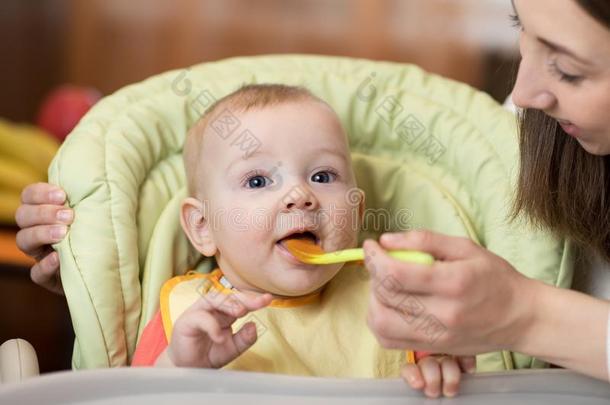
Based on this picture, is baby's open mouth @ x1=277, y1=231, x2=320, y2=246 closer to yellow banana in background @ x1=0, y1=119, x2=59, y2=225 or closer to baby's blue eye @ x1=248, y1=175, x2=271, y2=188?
baby's blue eye @ x1=248, y1=175, x2=271, y2=188

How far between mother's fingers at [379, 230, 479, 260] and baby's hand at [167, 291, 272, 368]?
0.18 metres

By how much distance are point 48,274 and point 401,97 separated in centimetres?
55

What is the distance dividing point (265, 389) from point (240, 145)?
1.20 feet

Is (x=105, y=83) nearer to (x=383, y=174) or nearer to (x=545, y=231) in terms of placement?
(x=383, y=174)

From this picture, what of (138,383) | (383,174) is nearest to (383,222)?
(383,174)

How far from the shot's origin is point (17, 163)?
2.12 metres

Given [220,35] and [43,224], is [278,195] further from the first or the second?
[220,35]

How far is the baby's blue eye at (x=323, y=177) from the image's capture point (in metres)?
1.11

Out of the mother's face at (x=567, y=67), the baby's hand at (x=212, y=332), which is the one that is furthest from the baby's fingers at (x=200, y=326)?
the mother's face at (x=567, y=67)

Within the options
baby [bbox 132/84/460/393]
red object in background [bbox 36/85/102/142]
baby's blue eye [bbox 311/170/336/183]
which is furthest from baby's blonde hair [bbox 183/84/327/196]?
red object in background [bbox 36/85/102/142]

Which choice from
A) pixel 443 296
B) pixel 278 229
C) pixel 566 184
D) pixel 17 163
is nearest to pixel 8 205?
pixel 17 163

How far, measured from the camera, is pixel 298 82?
4.17 ft

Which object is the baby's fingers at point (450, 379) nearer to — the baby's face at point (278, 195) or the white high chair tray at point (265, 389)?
the white high chair tray at point (265, 389)

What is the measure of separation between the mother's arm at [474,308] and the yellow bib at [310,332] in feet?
0.84
